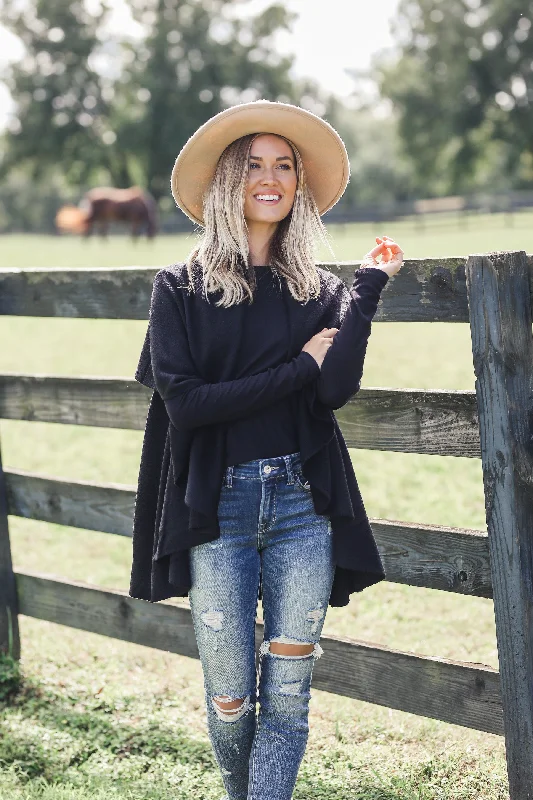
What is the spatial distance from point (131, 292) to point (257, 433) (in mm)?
1354

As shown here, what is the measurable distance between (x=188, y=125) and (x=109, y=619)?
55825mm

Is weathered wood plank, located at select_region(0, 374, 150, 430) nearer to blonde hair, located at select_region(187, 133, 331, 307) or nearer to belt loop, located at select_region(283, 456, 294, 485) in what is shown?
blonde hair, located at select_region(187, 133, 331, 307)

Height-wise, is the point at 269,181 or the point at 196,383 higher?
the point at 269,181

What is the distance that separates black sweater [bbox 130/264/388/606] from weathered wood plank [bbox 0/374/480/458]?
50 centimetres

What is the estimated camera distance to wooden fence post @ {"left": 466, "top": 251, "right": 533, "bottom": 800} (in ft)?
8.64

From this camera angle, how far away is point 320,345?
253cm

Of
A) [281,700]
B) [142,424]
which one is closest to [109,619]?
[142,424]

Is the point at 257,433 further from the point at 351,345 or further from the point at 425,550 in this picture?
the point at 425,550

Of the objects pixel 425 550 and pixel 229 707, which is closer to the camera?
pixel 229 707

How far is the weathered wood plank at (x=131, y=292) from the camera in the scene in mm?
2932

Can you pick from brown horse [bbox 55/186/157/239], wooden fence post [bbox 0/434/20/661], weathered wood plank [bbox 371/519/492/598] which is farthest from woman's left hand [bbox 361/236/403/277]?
brown horse [bbox 55/186/157/239]

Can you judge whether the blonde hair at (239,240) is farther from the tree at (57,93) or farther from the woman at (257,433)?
the tree at (57,93)

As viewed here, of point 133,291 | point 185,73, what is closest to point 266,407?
point 133,291

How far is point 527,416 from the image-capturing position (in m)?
2.68
